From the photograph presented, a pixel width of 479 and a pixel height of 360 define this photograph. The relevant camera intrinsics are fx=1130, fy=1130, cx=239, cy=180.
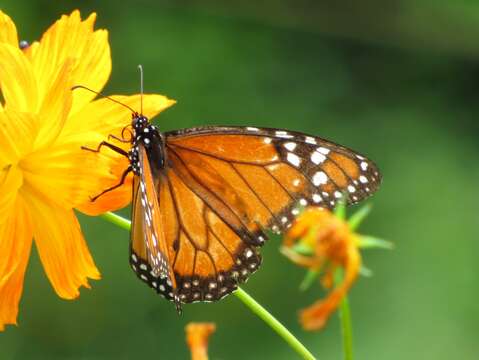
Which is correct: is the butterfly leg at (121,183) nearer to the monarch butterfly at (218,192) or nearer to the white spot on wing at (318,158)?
the monarch butterfly at (218,192)

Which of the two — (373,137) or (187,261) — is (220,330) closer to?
(373,137)

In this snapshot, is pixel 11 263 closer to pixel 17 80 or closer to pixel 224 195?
pixel 17 80

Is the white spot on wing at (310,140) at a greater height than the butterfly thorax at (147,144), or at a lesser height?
greater

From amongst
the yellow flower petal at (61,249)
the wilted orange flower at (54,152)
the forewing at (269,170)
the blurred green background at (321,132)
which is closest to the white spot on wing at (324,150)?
the forewing at (269,170)

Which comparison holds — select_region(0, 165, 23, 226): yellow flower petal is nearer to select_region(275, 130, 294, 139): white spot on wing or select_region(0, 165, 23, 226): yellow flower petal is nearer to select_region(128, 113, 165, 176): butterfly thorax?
select_region(128, 113, 165, 176): butterfly thorax

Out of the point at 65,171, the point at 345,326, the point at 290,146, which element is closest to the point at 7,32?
the point at 65,171

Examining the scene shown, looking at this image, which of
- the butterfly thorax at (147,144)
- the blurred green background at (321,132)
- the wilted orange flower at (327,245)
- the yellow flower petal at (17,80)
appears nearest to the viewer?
the wilted orange flower at (327,245)

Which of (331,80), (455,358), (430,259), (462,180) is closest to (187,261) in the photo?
(455,358)
